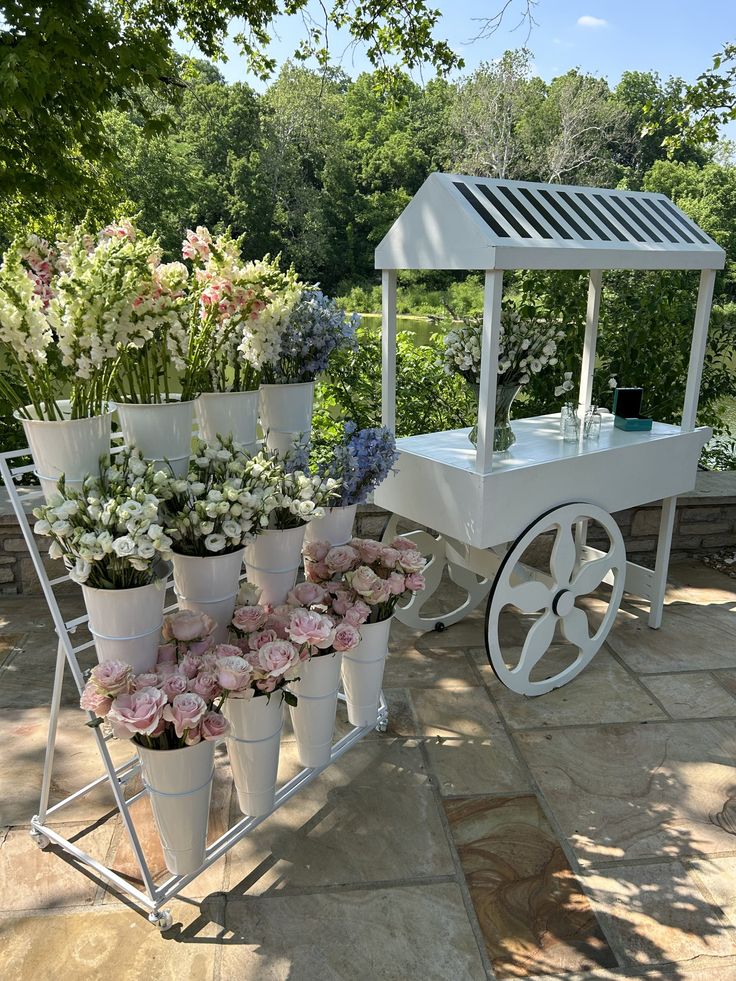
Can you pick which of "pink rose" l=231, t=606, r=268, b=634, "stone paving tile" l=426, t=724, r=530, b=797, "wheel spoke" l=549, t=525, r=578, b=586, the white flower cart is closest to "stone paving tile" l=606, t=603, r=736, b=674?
the white flower cart

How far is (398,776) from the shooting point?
1.96 meters

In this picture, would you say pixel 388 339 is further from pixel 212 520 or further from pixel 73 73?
pixel 73 73

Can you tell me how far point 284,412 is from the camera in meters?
1.74

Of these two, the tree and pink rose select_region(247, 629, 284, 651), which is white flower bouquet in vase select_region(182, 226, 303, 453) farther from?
the tree

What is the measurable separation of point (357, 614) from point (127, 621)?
21.7 inches

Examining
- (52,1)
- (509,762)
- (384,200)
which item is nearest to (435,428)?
(509,762)

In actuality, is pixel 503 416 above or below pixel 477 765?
above

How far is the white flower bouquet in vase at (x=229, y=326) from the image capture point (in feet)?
4.83

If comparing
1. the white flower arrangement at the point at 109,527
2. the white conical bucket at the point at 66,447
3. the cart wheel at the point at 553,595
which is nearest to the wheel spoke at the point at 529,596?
the cart wheel at the point at 553,595

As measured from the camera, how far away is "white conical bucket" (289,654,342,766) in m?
1.66

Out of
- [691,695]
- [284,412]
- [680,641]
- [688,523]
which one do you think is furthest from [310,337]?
[688,523]

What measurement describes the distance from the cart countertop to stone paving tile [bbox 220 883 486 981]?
112 cm

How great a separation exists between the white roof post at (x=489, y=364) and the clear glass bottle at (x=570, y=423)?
0.51 metres

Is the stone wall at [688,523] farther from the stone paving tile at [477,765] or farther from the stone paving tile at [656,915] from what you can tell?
the stone paving tile at [656,915]
